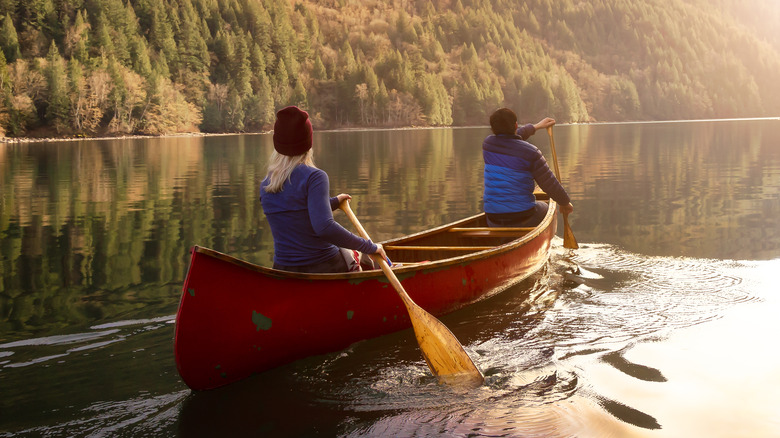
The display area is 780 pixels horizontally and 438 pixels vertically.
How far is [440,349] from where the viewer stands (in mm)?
6512

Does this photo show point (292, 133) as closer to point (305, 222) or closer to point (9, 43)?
point (305, 222)

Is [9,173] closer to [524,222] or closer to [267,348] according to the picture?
[524,222]

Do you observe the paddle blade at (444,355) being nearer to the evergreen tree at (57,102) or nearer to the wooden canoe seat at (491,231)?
the wooden canoe seat at (491,231)

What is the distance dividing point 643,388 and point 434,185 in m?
17.6

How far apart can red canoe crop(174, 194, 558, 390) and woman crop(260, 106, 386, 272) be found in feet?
1.11

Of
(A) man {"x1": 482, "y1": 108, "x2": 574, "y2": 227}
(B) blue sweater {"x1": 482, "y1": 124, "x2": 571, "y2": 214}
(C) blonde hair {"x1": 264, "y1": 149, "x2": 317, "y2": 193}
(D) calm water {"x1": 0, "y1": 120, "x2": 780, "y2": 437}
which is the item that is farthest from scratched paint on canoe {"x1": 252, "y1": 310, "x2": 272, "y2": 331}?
(B) blue sweater {"x1": 482, "y1": 124, "x2": 571, "y2": 214}

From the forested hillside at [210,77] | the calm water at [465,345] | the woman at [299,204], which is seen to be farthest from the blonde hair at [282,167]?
the forested hillside at [210,77]

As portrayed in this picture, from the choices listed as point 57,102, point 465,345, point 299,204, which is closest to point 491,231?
point 465,345

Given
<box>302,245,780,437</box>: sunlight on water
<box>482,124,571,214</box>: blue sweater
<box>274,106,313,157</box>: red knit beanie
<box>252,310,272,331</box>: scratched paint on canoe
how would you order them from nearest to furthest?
<box>302,245,780,437</box>: sunlight on water → <box>252,310,272,331</box>: scratched paint on canoe → <box>274,106,313,157</box>: red knit beanie → <box>482,124,571,214</box>: blue sweater

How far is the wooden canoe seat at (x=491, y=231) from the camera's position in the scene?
10281 millimetres

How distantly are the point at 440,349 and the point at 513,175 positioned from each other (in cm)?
414

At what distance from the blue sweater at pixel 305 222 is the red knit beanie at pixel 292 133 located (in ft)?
0.55

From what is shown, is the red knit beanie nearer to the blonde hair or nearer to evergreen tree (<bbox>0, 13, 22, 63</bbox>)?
the blonde hair

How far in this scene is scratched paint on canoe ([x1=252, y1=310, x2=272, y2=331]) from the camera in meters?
6.05
